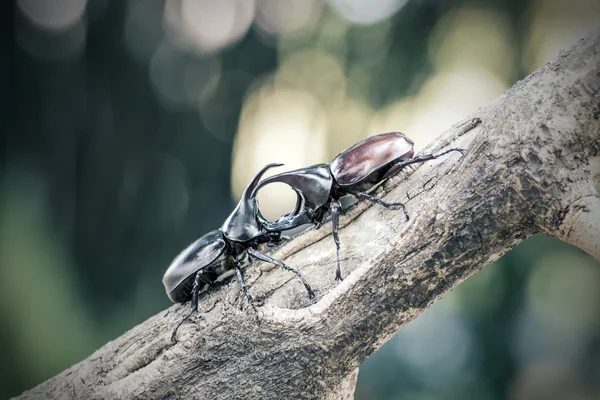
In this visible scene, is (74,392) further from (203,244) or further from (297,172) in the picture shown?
(297,172)

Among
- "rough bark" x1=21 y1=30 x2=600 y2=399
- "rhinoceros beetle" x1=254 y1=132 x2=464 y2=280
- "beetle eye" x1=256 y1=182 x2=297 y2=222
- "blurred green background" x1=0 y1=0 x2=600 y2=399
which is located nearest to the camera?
"rough bark" x1=21 y1=30 x2=600 y2=399

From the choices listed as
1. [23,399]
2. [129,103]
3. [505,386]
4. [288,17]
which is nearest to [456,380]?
[505,386]

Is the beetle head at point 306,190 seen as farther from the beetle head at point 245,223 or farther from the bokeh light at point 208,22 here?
the bokeh light at point 208,22

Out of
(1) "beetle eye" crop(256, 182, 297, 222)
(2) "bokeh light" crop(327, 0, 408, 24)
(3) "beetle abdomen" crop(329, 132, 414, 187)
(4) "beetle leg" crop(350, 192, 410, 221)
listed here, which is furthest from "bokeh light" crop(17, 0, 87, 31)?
(4) "beetle leg" crop(350, 192, 410, 221)

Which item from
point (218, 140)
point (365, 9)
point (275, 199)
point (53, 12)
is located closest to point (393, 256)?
point (275, 199)

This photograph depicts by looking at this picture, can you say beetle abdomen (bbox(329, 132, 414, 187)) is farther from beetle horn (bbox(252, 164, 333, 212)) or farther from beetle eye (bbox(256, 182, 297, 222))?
beetle eye (bbox(256, 182, 297, 222))

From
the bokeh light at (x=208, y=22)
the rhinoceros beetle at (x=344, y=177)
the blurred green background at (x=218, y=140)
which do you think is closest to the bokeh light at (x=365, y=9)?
the blurred green background at (x=218, y=140)
